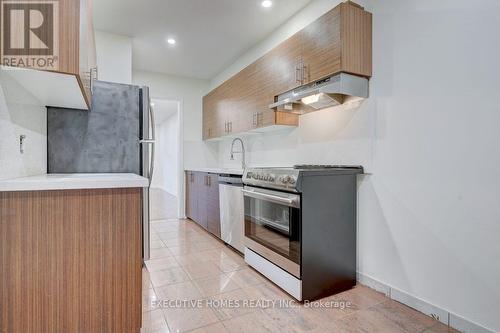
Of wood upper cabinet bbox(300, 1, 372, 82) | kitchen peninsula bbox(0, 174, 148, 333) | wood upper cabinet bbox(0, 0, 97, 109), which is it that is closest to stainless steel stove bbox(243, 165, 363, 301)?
wood upper cabinet bbox(300, 1, 372, 82)

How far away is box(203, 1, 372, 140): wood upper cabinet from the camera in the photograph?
80.7 inches

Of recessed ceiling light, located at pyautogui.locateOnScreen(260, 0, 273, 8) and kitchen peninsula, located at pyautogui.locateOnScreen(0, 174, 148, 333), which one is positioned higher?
recessed ceiling light, located at pyautogui.locateOnScreen(260, 0, 273, 8)

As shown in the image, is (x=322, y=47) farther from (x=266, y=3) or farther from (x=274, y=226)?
(x=274, y=226)

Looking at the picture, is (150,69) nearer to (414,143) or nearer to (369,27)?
(369,27)

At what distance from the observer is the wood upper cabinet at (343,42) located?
202 centimetres

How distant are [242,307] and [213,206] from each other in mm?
1835

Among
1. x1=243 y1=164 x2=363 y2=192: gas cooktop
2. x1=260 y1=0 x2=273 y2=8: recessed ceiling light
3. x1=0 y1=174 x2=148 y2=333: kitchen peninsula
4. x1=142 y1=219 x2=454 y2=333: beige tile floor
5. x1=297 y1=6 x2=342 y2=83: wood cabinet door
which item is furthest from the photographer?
x1=260 y1=0 x2=273 y2=8: recessed ceiling light

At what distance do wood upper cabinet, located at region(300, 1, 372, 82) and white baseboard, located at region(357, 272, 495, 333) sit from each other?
1.68 m

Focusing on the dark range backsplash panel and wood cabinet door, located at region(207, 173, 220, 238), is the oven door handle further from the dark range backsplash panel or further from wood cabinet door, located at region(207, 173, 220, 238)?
the dark range backsplash panel

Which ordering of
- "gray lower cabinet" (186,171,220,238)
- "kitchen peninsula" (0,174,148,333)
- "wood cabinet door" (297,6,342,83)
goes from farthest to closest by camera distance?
"gray lower cabinet" (186,171,220,238), "wood cabinet door" (297,6,342,83), "kitchen peninsula" (0,174,148,333)

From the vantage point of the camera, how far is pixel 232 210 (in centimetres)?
306

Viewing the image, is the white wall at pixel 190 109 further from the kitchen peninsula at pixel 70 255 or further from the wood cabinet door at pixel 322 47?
the kitchen peninsula at pixel 70 255

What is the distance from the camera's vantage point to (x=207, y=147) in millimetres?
5109

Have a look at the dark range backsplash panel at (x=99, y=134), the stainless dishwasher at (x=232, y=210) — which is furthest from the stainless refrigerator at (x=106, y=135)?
the stainless dishwasher at (x=232, y=210)
